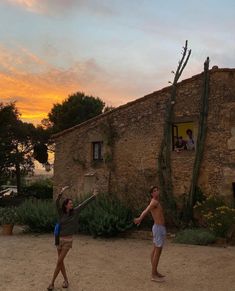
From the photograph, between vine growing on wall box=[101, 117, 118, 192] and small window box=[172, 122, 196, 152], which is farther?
vine growing on wall box=[101, 117, 118, 192]

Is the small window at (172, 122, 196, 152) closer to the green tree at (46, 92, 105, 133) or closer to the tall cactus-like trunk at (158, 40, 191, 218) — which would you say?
the tall cactus-like trunk at (158, 40, 191, 218)

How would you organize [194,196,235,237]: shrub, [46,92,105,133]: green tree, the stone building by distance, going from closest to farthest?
1. [194,196,235,237]: shrub
2. the stone building
3. [46,92,105,133]: green tree

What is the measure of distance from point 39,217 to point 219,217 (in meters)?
6.20

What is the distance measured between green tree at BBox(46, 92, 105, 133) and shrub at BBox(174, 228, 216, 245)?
22.7m

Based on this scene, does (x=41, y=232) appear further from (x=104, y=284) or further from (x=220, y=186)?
(x=104, y=284)

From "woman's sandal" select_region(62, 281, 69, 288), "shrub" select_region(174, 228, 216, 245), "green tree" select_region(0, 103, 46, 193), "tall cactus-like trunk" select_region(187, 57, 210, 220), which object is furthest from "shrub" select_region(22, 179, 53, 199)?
"woman's sandal" select_region(62, 281, 69, 288)

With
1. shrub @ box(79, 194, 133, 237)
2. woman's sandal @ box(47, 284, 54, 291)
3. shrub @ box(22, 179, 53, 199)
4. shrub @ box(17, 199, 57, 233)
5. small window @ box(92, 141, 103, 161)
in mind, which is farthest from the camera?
shrub @ box(22, 179, 53, 199)

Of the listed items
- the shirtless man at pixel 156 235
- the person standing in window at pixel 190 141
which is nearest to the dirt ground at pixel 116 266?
the shirtless man at pixel 156 235

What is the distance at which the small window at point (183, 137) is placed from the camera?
46.3 ft

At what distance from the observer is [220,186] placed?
1314 centimetres

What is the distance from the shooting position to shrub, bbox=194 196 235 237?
38.6ft

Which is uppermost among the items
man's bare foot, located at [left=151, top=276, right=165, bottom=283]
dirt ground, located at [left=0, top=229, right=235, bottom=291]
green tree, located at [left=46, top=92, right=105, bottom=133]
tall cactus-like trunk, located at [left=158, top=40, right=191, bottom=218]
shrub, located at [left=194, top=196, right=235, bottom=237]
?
green tree, located at [left=46, top=92, right=105, bottom=133]

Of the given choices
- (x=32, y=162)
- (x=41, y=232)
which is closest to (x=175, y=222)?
(x=41, y=232)

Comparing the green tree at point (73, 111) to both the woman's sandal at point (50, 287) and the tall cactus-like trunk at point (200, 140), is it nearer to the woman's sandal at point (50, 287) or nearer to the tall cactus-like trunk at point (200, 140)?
the tall cactus-like trunk at point (200, 140)
